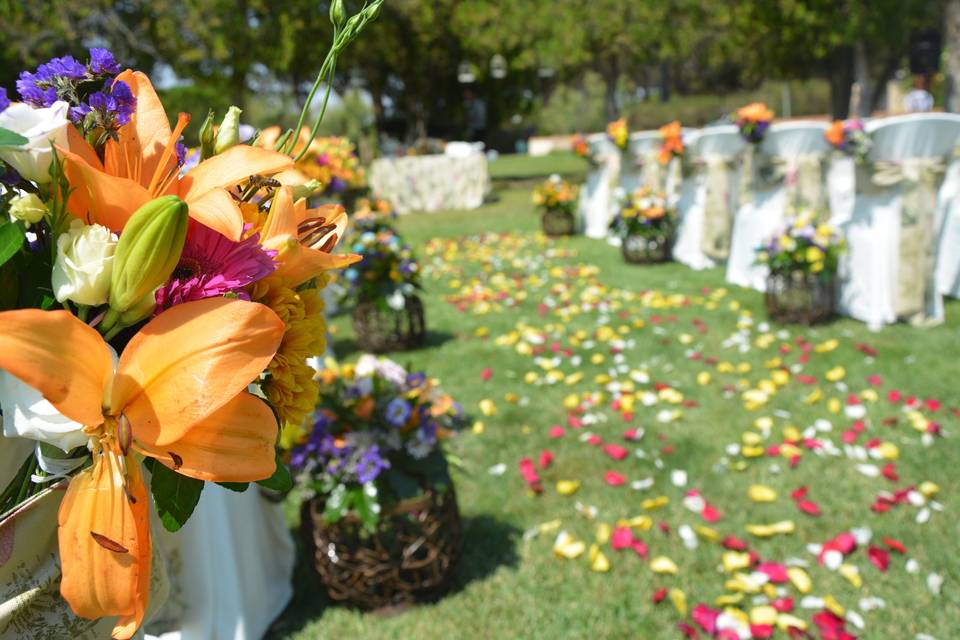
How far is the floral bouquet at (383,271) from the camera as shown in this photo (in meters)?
5.11

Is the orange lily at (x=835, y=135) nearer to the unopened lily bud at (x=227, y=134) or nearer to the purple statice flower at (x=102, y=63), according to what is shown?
the unopened lily bud at (x=227, y=134)

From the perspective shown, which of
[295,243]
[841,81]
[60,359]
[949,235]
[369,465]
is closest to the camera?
[60,359]

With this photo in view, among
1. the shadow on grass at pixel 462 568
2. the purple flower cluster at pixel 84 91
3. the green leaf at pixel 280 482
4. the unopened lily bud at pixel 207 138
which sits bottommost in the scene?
the shadow on grass at pixel 462 568

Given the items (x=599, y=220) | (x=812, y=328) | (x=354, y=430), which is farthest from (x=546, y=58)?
(x=354, y=430)

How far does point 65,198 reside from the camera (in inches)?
28.5

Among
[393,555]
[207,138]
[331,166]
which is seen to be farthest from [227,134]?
[331,166]

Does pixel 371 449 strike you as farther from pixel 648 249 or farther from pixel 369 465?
pixel 648 249

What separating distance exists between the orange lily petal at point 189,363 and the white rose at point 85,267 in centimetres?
7

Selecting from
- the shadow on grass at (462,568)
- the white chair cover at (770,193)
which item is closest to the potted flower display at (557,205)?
A: the white chair cover at (770,193)

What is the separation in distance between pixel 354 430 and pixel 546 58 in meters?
15.9

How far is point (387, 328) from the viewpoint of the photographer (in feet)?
18.0

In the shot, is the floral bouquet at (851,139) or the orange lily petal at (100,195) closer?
the orange lily petal at (100,195)

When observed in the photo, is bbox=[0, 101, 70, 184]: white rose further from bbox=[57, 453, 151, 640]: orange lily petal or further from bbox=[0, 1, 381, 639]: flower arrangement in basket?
bbox=[57, 453, 151, 640]: orange lily petal

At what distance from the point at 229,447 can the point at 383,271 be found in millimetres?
4530
